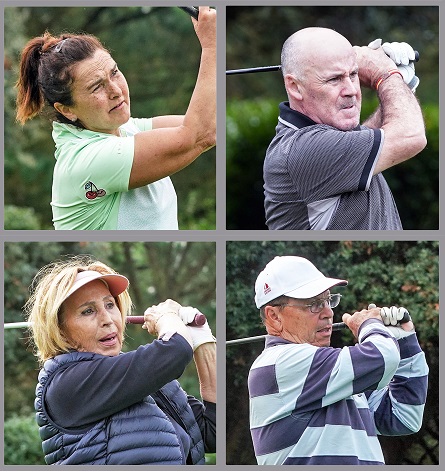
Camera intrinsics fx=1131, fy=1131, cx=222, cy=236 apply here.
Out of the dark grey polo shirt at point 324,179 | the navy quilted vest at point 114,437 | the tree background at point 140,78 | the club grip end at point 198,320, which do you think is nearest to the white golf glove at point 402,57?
the dark grey polo shirt at point 324,179

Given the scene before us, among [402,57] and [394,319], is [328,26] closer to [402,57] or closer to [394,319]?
[402,57]

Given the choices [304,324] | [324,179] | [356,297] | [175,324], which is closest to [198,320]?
[175,324]

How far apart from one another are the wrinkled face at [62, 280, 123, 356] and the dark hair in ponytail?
68cm

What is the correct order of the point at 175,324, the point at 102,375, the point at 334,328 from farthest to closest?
1. the point at 334,328
2. the point at 175,324
3. the point at 102,375

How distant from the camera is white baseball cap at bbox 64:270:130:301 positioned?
4051mm

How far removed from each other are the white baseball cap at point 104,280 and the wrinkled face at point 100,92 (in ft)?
1.90

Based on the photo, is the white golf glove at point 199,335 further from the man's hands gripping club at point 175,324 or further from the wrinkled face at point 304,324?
the wrinkled face at point 304,324

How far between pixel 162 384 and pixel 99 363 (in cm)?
23

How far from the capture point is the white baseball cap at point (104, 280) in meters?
4.05

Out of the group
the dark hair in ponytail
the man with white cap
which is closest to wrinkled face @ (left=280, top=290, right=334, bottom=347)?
the man with white cap

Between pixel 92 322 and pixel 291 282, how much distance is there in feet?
2.57

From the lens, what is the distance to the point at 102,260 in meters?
7.23

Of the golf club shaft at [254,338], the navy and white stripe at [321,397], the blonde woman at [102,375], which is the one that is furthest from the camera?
the golf club shaft at [254,338]

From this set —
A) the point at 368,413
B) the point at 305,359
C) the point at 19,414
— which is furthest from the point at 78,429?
the point at 19,414
